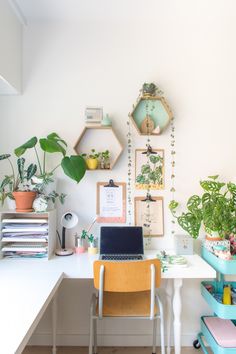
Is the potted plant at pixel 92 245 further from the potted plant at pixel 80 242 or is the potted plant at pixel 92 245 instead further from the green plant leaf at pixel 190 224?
the green plant leaf at pixel 190 224

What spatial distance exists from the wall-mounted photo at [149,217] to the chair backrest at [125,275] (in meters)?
0.63

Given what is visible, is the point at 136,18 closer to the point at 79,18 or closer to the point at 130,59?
the point at 130,59

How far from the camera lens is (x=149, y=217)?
2.19m

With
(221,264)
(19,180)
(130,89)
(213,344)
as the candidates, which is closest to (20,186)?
(19,180)

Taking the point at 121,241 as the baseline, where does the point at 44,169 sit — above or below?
above

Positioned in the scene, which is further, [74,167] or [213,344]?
[74,167]

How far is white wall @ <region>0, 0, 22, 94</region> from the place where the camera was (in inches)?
71.0

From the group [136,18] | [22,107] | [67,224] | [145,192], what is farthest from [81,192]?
[136,18]

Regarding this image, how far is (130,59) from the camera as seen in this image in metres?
2.20

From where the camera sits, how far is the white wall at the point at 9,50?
1804mm

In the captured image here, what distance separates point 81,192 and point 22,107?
841 mm

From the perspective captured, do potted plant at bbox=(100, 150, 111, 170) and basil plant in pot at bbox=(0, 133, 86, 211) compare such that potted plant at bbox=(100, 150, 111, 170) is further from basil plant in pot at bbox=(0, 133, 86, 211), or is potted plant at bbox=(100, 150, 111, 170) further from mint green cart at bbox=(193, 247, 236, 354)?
mint green cart at bbox=(193, 247, 236, 354)

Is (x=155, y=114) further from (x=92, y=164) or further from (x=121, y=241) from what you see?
(x=121, y=241)

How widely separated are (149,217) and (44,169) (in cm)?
93
